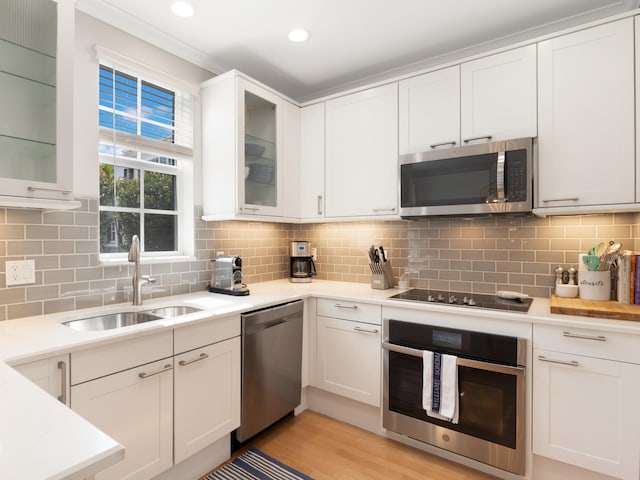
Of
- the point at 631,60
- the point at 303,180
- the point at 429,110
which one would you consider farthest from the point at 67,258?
the point at 631,60

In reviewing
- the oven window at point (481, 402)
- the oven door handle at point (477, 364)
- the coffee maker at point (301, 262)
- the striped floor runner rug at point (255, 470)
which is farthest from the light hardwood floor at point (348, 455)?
the coffee maker at point (301, 262)

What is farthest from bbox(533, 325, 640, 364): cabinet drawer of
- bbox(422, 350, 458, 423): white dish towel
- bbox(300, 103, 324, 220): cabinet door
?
bbox(300, 103, 324, 220): cabinet door

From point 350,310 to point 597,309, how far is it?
Answer: 1.35 metres

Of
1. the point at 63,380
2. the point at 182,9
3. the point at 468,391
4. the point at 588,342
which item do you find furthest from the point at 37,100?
the point at 588,342

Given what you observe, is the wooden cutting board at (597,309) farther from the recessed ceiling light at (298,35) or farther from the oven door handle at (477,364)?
the recessed ceiling light at (298,35)

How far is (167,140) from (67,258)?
1.03m

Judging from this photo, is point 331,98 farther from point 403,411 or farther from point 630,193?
point 403,411

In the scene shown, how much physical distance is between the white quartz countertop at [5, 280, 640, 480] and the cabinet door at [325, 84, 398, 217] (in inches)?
26.4

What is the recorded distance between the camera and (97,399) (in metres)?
1.44

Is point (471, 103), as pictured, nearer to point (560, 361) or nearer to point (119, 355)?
point (560, 361)

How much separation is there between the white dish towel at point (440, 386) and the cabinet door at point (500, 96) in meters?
1.36

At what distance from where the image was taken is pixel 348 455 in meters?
2.12

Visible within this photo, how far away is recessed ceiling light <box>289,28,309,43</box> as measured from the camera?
2250 millimetres

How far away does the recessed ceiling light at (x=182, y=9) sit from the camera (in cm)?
198
